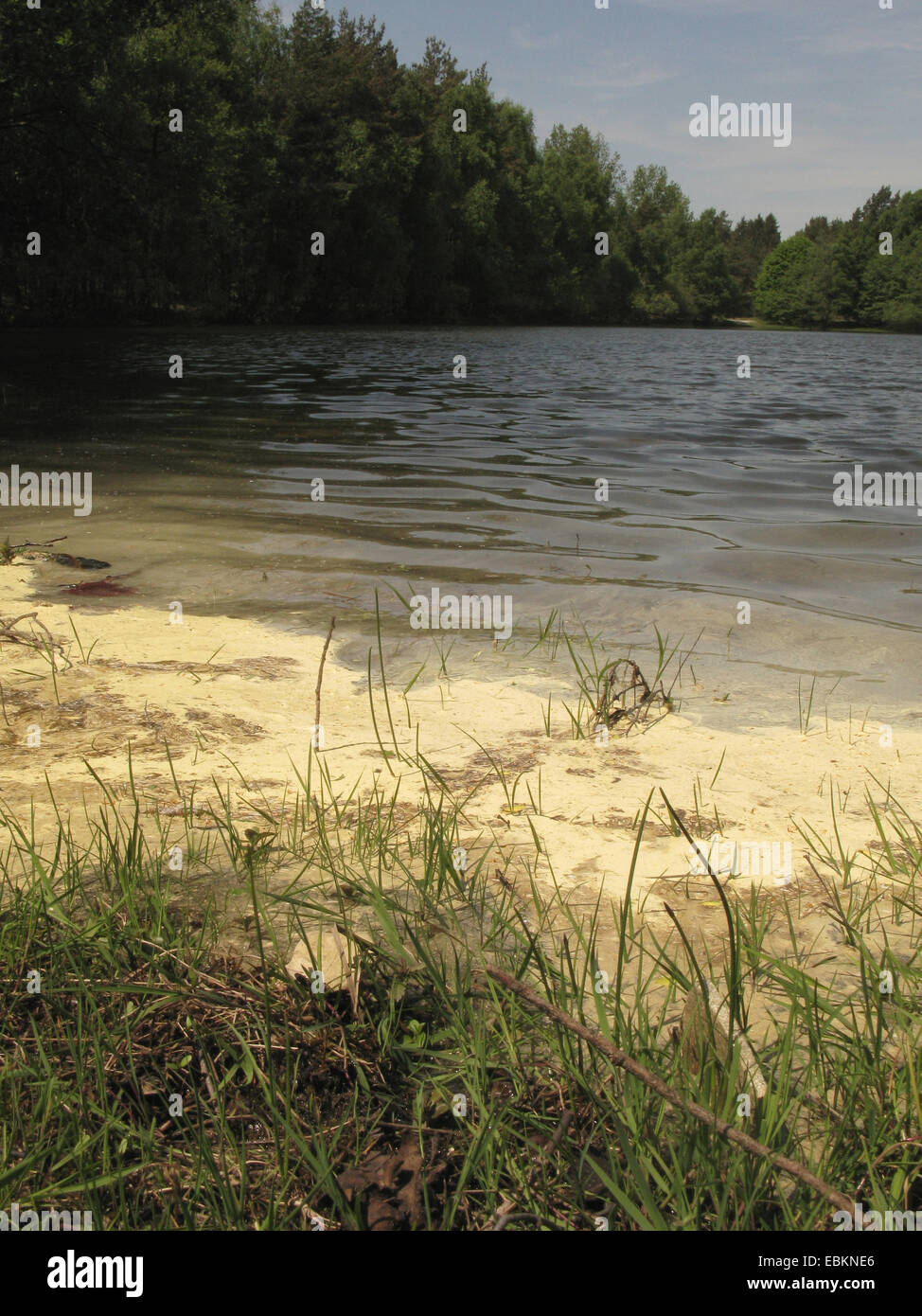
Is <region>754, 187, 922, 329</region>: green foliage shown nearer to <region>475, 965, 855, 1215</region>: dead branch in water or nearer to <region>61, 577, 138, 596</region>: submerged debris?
<region>61, 577, 138, 596</region>: submerged debris

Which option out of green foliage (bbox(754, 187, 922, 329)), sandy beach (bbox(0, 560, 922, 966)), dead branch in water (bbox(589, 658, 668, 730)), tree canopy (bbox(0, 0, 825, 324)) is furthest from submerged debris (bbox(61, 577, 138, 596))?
green foliage (bbox(754, 187, 922, 329))

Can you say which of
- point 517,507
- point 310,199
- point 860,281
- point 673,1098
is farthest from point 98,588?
point 860,281

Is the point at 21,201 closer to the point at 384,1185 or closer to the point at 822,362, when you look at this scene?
the point at 822,362

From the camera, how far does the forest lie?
2389cm

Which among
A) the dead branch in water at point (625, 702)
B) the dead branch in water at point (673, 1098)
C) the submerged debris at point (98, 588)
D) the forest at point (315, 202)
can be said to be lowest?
the dead branch in water at point (673, 1098)

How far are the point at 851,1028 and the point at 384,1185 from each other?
0.98 meters

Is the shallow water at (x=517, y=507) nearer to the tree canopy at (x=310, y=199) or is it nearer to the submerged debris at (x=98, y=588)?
the submerged debris at (x=98, y=588)

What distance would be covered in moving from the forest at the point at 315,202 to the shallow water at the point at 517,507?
6.71m

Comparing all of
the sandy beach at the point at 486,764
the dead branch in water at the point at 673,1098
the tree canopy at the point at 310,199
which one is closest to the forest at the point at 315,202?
the tree canopy at the point at 310,199

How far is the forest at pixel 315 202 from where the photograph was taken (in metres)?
23.9

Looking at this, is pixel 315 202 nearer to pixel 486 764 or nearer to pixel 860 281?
pixel 486 764

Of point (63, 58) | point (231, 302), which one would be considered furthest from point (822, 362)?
point (231, 302)

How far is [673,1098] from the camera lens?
1.76 m
